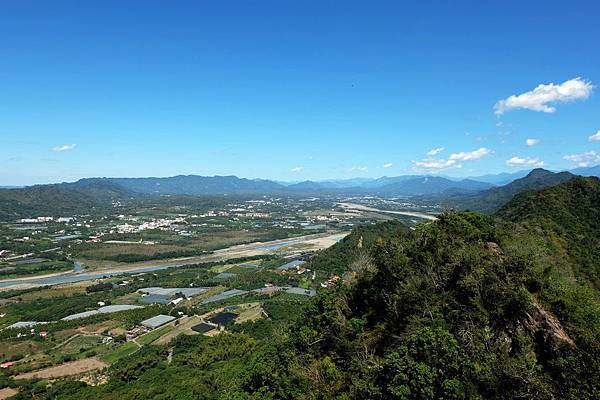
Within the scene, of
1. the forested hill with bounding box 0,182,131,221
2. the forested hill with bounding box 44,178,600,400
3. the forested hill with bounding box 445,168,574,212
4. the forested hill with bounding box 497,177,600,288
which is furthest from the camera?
the forested hill with bounding box 0,182,131,221

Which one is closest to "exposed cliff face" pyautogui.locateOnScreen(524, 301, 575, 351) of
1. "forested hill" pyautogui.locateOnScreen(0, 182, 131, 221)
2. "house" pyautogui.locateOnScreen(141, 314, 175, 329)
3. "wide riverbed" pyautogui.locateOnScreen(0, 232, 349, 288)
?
"house" pyautogui.locateOnScreen(141, 314, 175, 329)

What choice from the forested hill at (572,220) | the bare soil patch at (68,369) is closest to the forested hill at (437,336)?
the forested hill at (572,220)

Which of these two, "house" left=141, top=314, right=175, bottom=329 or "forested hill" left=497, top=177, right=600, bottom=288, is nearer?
"forested hill" left=497, top=177, right=600, bottom=288

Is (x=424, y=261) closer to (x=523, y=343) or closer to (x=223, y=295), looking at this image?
(x=523, y=343)

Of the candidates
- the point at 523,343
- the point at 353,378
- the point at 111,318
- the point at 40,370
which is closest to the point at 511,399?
the point at 523,343

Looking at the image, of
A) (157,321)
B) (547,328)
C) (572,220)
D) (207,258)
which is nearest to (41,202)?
(207,258)

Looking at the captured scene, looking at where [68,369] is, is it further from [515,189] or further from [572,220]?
[515,189]

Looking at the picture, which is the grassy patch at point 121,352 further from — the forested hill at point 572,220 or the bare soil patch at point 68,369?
the forested hill at point 572,220

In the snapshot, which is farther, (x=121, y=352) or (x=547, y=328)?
(x=121, y=352)

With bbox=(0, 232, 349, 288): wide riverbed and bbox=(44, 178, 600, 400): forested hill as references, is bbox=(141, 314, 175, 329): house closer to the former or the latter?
bbox=(44, 178, 600, 400): forested hill
